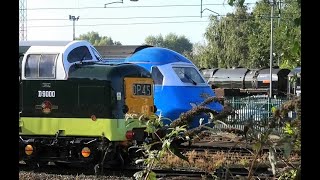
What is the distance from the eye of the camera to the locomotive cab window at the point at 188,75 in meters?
15.2

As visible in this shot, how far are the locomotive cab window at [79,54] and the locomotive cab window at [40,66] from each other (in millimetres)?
325

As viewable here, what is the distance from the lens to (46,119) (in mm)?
10031

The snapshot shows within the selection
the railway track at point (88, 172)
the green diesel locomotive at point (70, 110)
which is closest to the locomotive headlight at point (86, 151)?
the green diesel locomotive at point (70, 110)

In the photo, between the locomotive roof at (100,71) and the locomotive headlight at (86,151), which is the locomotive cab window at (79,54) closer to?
the locomotive roof at (100,71)

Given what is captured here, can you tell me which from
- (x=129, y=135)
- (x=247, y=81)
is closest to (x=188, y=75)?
(x=129, y=135)

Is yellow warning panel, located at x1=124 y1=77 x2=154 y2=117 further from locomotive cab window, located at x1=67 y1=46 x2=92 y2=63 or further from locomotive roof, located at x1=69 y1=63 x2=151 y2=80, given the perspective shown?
locomotive cab window, located at x1=67 y1=46 x2=92 y2=63

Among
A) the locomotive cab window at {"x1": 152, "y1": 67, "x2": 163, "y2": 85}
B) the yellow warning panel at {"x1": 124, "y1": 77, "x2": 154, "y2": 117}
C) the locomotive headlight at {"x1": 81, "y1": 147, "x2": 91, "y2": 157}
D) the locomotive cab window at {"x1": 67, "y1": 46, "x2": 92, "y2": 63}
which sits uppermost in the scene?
the locomotive cab window at {"x1": 67, "y1": 46, "x2": 92, "y2": 63}

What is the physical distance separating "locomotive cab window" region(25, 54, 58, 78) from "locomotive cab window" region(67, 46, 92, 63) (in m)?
0.33

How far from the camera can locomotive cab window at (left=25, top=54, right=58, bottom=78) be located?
1004 centimetres

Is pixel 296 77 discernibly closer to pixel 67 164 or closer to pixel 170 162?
pixel 170 162

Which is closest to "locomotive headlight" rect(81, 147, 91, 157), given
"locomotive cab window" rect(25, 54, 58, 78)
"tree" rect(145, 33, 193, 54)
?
"locomotive cab window" rect(25, 54, 58, 78)

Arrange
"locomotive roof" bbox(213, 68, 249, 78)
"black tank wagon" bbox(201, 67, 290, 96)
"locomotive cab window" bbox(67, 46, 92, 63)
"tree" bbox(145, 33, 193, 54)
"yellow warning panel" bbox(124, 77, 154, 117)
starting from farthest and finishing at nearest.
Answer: "tree" bbox(145, 33, 193, 54)
"locomotive roof" bbox(213, 68, 249, 78)
"black tank wagon" bbox(201, 67, 290, 96)
"yellow warning panel" bbox(124, 77, 154, 117)
"locomotive cab window" bbox(67, 46, 92, 63)

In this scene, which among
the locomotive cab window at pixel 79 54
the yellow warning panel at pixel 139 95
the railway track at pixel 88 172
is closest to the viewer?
the railway track at pixel 88 172

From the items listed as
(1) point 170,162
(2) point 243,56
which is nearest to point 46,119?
(1) point 170,162
